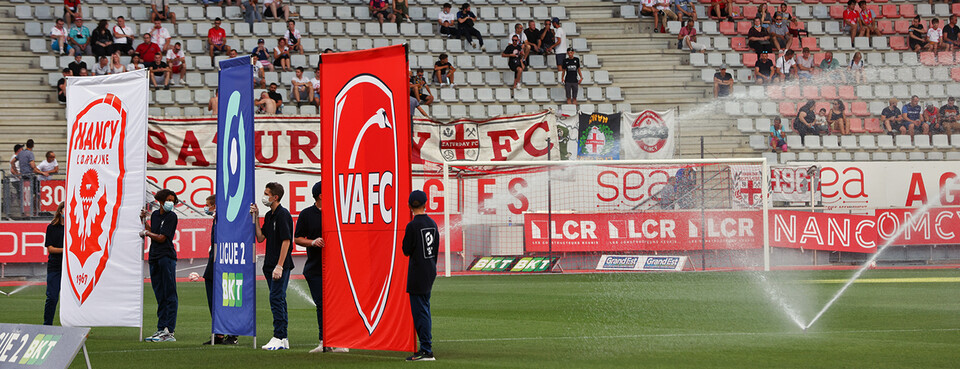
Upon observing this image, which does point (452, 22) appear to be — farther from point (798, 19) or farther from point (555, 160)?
point (798, 19)

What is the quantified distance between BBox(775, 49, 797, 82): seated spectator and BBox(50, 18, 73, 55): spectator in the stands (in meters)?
21.0

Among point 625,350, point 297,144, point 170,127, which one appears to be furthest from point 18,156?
point 625,350

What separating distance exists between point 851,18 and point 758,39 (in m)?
4.29

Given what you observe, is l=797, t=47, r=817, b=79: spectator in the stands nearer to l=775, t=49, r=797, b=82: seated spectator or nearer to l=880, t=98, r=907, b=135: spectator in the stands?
l=775, t=49, r=797, b=82: seated spectator

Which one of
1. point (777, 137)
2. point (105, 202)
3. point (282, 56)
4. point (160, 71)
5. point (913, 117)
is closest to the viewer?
point (105, 202)

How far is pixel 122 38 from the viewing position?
103 feet

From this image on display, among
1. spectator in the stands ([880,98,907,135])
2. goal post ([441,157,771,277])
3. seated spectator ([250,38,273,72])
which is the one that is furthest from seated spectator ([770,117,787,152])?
seated spectator ([250,38,273,72])

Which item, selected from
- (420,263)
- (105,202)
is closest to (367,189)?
(420,263)

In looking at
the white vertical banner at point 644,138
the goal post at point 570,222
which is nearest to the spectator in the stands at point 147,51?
the goal post at point 570,222

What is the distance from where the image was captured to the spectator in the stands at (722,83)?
111 feet

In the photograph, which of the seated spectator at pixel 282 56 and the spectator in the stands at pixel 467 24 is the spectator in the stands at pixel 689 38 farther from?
the seated spectator at pixel 282 56

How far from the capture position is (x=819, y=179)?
2819 cm

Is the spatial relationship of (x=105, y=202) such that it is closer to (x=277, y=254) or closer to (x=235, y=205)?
(x=235, y=205)

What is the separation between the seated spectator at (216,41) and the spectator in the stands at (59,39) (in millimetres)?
3811
